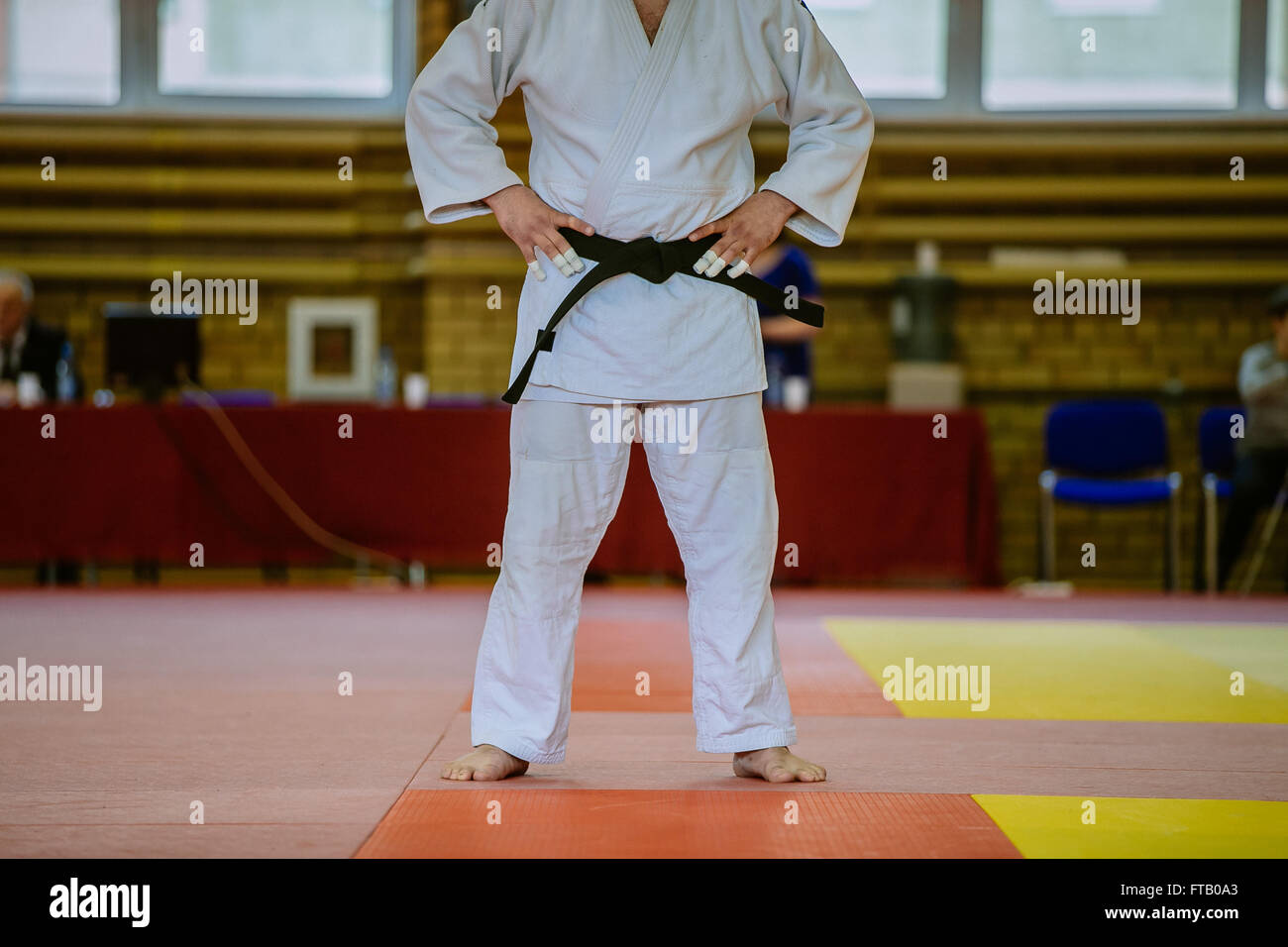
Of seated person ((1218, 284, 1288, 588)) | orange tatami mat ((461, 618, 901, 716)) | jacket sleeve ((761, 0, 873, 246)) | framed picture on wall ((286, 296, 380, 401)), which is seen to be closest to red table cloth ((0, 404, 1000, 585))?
framed picture on wall ((286, 296, 380, 401))

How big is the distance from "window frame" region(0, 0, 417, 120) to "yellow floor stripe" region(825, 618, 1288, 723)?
476 centimetres

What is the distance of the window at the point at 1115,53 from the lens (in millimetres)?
7672

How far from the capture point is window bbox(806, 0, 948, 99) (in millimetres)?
7758

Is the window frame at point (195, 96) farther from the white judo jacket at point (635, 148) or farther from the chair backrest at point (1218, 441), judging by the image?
the white judo jacket at point (635, 148)

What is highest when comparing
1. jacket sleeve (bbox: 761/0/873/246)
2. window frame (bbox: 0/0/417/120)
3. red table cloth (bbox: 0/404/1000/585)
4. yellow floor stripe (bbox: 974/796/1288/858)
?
window frame (bbox: 0/0/417/120)

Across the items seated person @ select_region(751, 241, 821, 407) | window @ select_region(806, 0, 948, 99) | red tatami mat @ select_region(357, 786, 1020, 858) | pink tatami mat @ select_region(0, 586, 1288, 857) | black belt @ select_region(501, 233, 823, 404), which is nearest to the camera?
red tatami mat @ select_region(357, 786, 1020, 858)

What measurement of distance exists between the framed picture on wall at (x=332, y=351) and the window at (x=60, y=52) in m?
2.62

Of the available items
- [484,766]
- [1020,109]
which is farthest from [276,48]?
[484,766]

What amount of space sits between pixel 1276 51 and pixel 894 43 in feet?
7.23

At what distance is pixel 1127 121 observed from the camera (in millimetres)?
7664

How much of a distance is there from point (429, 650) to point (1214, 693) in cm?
214

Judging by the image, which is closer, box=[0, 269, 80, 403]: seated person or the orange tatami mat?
the orange tatami mat

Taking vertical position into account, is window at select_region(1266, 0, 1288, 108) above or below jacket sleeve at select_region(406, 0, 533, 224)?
above

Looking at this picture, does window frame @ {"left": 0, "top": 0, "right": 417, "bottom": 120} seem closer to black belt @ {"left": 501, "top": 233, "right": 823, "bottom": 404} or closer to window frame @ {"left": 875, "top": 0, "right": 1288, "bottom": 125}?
window frame @ {"left": 875, "top": 0, "right": 1288, "bottom": 125}
